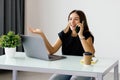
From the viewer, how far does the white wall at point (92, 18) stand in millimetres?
4531

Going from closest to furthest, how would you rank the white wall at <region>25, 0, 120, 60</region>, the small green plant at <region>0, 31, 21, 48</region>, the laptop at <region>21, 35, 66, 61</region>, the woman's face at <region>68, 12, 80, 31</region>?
the laptop at <region>21, 35, 66, 61</region>
the small green plant at <region>0, 31, 21, 48</region>
the woman's face at <region>68, 12, 80, 31</region>
the white wall at <region>25, 0, 120, 60</region>

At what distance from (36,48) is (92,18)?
248cm

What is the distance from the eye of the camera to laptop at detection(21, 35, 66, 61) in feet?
7.38

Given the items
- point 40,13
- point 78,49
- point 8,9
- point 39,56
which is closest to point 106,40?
point 40,13

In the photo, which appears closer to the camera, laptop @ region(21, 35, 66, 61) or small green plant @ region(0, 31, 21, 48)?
laptop @ region(21, 35, 66, 61)

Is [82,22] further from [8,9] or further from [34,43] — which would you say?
[8,9]

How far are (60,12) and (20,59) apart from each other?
2.60 metres

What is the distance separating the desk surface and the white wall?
7.64 ft

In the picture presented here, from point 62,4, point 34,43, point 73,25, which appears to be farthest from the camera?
point 62,4

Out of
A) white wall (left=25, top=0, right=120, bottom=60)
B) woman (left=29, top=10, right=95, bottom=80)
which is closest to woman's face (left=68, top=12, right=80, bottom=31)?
woman (left=29, top=10, right=95, bottom=80)

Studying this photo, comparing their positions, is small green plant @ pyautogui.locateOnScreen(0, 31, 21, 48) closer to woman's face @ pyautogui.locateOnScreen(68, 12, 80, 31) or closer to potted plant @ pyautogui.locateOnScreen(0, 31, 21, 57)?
potted plant @ pyautogui.locateOnScreen(0, 31, 21, 57)

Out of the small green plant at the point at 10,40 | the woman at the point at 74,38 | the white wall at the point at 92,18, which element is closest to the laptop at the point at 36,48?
the small green plant at the point at 10,40

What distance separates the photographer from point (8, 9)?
449 centimetres

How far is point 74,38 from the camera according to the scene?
2.67 meters
